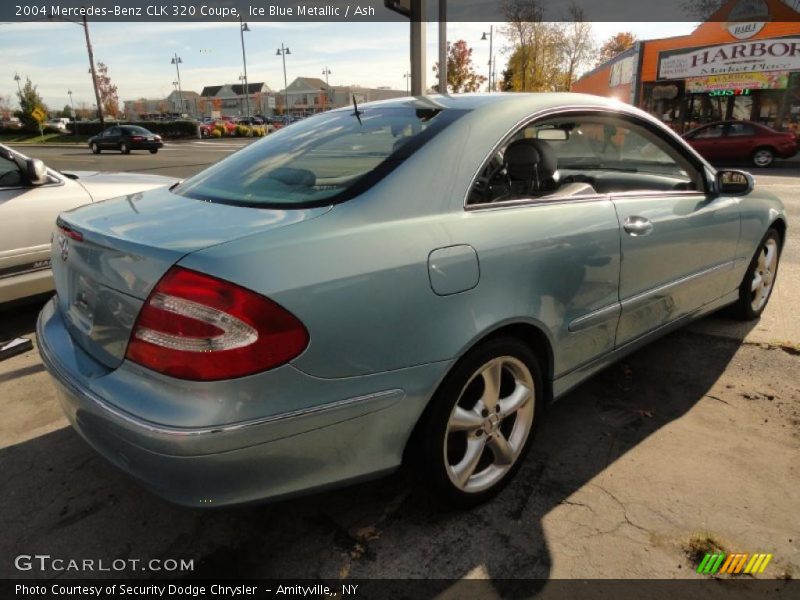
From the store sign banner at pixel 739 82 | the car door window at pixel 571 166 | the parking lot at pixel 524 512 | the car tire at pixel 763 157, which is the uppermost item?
the store sign banner at pixel 739 82

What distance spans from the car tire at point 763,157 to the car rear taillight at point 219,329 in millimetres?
19333

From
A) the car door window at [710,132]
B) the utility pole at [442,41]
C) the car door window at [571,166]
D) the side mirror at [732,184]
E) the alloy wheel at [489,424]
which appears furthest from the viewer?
the car door window at [710,132]

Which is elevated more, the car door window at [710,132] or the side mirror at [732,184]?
the side mirror at [732,184]

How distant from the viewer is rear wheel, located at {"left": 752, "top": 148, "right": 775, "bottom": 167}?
17.0 metres

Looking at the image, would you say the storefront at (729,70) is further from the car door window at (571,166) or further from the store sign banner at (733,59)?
the car door window at (571,166)

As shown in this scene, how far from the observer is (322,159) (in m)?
2.46

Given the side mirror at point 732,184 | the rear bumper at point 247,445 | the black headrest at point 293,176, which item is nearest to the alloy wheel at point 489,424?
the rear bumper at point 247,445

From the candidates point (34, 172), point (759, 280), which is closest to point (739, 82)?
point (759, 280)

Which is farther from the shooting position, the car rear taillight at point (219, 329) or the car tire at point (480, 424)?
the car tire at point (480, 424)

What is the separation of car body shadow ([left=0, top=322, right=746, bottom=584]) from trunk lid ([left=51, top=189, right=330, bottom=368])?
0.71 metres

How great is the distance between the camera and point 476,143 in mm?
2223

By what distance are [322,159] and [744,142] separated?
18322 millimetres

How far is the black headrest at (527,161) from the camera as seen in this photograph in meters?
2.77

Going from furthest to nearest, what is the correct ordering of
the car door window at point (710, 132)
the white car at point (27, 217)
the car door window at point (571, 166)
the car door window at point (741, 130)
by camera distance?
the car door window at point (710, 132) → the car door window at point (741, 130) → the white car at point (27, 217) → the car door window at point (571, 166)
